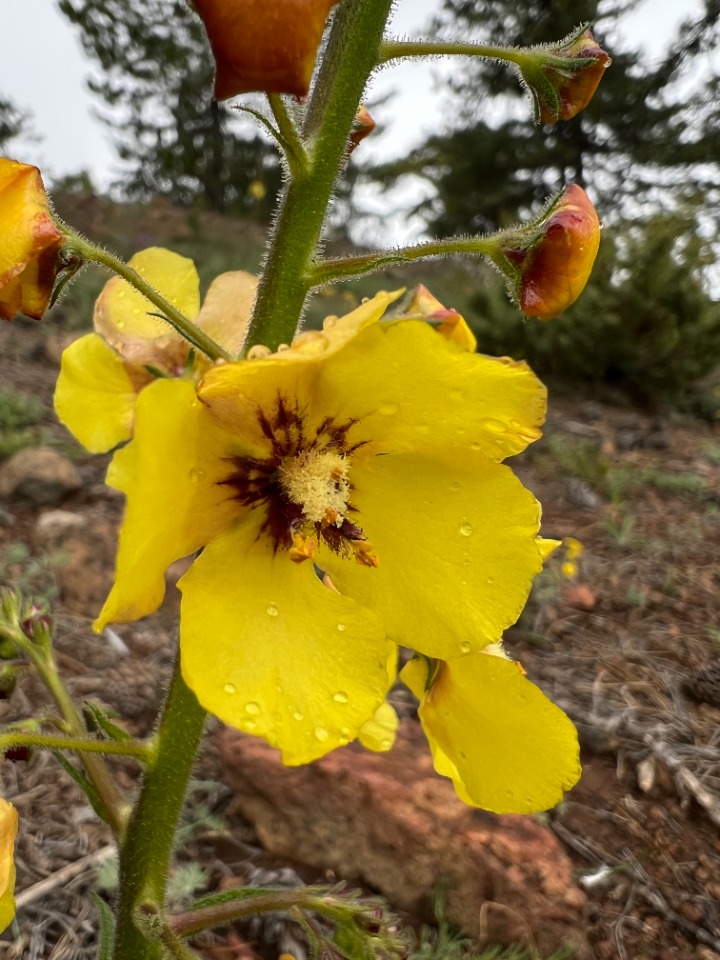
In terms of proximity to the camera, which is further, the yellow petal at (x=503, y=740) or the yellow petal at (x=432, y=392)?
the yellow petal at (x=503, y=740)

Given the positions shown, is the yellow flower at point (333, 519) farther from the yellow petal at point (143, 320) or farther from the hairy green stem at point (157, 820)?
the yellow petal at point (143, 320)

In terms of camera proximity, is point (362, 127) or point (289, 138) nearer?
point (289, 138)

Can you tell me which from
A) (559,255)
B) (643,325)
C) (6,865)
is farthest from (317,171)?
(643,325)

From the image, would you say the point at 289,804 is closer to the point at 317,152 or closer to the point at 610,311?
the point at 317,152

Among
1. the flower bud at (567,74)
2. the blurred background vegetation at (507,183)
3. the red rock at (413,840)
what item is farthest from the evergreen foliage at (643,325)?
the flower bud at (567,74)

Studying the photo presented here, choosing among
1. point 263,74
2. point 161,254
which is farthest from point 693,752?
point 263,74

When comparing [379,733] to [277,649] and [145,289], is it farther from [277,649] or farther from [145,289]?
[145,289]
